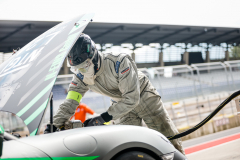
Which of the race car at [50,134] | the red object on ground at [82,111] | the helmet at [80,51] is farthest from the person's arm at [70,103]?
the red object on ground at [82,111]

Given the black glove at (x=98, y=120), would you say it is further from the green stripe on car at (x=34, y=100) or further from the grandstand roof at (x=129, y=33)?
the grandstand roof at (x=129, y=33)

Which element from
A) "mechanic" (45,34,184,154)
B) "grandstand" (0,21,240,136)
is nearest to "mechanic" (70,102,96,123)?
"grandstand" (0,21,240,136)

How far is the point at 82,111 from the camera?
18.7 feet

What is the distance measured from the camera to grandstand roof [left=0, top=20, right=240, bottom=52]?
14.9 m

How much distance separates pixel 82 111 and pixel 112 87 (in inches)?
128

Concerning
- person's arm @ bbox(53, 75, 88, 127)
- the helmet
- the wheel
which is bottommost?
the wheel

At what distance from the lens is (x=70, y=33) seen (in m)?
1.94

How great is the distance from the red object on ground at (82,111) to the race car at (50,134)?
12.4ft

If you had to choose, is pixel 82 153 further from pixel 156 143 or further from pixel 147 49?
pixel 147 49

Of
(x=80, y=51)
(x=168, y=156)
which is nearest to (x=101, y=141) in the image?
(x=168, y=156)

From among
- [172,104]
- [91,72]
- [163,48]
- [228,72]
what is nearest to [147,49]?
[163,48]

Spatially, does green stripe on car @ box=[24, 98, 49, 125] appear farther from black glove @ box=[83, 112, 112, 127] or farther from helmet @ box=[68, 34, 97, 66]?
helmet @ box=[68, 34, 97, 66]

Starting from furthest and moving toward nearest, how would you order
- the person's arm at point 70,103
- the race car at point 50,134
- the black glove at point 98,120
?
the person's arm at point 70,103
the black glove at point 98,120
the race car at point 50,134

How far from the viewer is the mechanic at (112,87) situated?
7.43 feet
